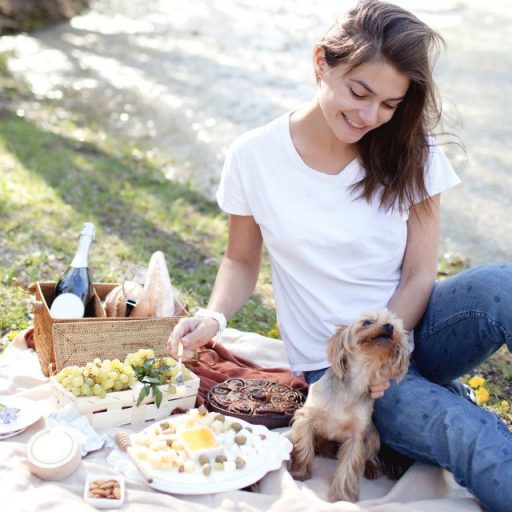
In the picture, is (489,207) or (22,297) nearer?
(22,297)

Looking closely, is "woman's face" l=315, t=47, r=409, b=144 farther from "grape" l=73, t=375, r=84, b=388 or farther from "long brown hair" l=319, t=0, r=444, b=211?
"grape" l=73, t=375, r=84, b=388

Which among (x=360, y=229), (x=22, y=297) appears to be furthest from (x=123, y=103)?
(x=360, y=229)

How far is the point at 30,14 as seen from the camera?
13305 millimetres

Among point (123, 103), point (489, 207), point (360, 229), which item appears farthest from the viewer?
point (123, 103)

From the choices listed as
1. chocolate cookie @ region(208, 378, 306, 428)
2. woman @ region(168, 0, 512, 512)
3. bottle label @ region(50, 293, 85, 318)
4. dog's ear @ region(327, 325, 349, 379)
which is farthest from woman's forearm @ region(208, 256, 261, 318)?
dog's ear @ region(327, 325, 349, 379)

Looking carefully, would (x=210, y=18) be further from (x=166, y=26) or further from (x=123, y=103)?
Answer: (x=123, y=103)

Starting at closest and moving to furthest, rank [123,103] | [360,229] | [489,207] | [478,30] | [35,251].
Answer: [360,229], [35,251], [489,207], [123,103], [478,30]

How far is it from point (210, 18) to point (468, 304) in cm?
1203

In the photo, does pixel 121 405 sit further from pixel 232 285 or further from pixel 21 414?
pixel 232 285

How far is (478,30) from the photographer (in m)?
13.8

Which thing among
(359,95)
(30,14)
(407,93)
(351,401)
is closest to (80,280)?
(351,401)

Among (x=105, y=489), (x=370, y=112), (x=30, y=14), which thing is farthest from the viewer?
(x=30, y=14)

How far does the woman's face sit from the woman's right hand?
A: 0.96m

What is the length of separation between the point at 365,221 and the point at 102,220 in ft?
10.9
